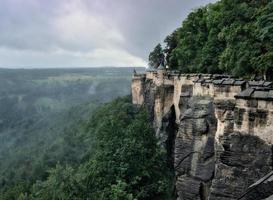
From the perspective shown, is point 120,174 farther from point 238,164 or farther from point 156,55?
point 156,55

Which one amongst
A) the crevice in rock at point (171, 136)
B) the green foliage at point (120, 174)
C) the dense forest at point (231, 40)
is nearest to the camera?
the dense forest at point (231, 40)

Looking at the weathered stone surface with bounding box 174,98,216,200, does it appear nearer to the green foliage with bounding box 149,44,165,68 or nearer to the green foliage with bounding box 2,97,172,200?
the green foliage with bounding box 2,97,172,200

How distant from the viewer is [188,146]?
22.1 meters

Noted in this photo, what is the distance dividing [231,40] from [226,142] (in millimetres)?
16663

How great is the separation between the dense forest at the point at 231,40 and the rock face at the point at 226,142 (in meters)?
5.62

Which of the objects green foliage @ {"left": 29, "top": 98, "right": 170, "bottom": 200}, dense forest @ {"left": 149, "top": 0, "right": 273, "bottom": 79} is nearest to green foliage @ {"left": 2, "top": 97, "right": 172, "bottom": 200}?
green foliage @ {"left": 29, "top": 98, "right": 170, "bottom": 200}

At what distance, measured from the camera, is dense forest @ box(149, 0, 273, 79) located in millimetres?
26469

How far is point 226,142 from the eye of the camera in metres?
16.1

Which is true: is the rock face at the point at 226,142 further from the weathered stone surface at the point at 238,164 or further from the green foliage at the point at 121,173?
the green foliage at the point at 121,173

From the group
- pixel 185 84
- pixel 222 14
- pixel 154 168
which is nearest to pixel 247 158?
pixel 185 84

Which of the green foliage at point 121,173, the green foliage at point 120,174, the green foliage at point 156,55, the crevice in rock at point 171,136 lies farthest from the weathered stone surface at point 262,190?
the green foliage at point 156,55

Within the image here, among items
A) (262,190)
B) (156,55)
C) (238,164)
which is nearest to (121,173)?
(238,164)

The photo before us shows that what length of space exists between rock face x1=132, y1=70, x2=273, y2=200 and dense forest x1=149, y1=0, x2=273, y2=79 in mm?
5624

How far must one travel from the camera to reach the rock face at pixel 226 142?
1448 cm
